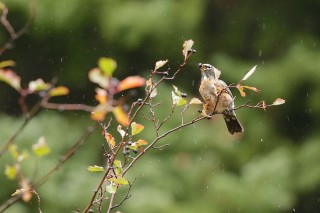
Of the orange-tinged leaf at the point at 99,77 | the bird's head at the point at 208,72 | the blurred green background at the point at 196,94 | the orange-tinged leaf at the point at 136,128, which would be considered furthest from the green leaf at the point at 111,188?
the blurred green background at the point at 196,94

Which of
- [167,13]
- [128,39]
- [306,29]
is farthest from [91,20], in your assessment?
[306,29]

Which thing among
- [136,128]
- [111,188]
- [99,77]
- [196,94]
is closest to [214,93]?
[136,128]

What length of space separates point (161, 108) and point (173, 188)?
3.44 ft

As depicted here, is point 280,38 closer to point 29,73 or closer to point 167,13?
point 167,13

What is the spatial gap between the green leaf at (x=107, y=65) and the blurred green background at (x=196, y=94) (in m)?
5.02

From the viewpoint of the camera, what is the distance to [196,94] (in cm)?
788

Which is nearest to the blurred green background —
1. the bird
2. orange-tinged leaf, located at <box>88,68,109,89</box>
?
the bird

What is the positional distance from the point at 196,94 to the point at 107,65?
6.68 meters

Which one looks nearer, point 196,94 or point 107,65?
point 107,65

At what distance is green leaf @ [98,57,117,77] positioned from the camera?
1206mm

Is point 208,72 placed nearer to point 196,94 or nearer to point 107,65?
point 107,65

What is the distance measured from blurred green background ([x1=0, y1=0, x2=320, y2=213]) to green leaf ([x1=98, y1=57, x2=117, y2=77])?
16.5ft

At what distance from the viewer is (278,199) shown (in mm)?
6406

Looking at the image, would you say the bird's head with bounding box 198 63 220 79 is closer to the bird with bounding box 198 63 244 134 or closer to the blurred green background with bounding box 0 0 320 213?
the bird with bounding box 198 63 244 134
